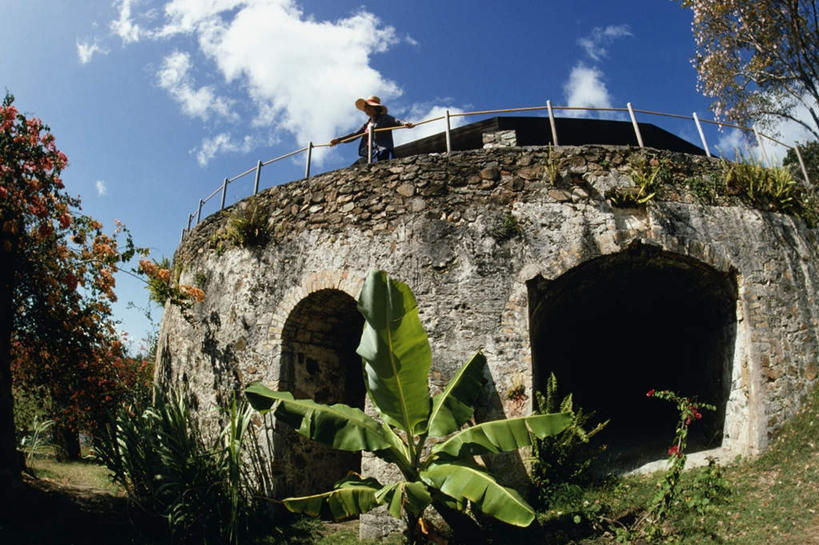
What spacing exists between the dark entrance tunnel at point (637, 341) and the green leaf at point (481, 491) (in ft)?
7.20

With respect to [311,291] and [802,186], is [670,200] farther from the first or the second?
[311,291]

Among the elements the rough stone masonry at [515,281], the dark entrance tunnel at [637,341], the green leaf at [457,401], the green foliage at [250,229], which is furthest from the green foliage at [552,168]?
the green foliage at [250,229]

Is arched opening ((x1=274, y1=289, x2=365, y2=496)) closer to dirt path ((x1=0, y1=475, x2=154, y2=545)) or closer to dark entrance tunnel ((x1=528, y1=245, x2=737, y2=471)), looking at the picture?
dirt path ((x1=0, y1=475, x2=154, y2=545))

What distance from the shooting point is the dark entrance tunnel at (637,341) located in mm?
6996

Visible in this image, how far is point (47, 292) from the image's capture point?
23.9 ft

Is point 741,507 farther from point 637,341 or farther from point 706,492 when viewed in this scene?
point 637,341

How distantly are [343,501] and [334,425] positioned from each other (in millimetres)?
779

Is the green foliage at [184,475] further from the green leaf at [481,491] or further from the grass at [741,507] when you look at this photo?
the green leaf at [481,491]

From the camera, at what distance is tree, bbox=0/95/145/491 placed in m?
6.53

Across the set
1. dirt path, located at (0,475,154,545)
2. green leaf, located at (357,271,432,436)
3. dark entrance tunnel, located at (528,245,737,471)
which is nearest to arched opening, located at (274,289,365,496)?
dirt path, located at (0,475,154,545)

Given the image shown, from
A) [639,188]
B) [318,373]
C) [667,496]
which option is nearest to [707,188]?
[639,188]

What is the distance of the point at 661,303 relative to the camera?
8.02m

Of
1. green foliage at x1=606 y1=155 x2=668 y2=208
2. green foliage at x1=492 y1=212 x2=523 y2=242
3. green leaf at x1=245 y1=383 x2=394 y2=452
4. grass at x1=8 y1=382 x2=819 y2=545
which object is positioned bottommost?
grass at x1=8 y1=382 x2=819 y2=545

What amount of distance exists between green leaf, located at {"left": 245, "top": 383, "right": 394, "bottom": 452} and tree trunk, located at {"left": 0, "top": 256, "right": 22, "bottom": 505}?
3689mm
